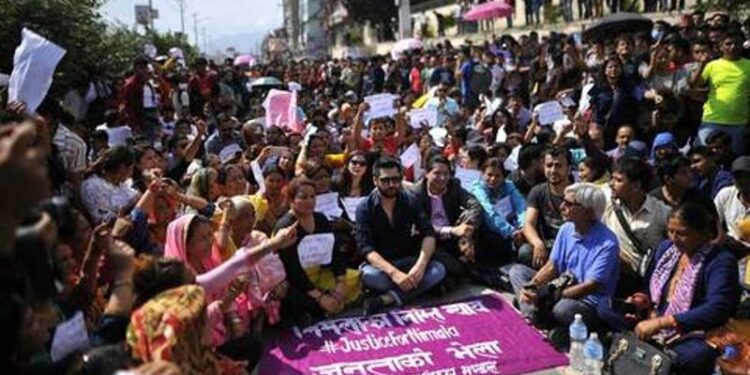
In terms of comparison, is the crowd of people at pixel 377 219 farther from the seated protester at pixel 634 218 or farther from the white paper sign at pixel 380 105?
the white paper sign at pixel 380 105

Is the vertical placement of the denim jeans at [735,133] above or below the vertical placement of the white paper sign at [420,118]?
below

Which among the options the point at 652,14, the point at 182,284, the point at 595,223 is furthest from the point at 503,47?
the point at 182,284

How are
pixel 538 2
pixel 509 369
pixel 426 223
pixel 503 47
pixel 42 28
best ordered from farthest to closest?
pixel 538 2, pixel 503 47, pixel 42 28, pixel 426 223, pixel 509 369

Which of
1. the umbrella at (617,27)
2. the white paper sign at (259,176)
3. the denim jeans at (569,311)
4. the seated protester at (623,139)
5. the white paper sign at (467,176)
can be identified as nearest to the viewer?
the denim jeans at (569,311)

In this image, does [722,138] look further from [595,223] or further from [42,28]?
[42,28]

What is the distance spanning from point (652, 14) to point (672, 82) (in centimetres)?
994

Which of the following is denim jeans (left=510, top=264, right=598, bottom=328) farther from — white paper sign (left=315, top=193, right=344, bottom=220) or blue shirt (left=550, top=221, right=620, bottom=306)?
white paper sign (left=315, top=193, right=344, bottom=220)

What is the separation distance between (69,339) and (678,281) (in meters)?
3.34

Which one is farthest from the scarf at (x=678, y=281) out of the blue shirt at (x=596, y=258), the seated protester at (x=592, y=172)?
the seated protester at (x=592, y=172)

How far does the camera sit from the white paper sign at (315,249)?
525 cm

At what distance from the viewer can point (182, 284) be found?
10.2ft

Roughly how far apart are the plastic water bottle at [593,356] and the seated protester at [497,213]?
189cm

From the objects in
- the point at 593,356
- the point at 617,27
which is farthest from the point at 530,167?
the point at 617,27

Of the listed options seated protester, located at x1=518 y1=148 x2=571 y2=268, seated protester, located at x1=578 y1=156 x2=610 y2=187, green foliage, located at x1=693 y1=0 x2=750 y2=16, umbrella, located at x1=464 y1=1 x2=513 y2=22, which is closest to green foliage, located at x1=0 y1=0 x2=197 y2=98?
seated protester, located at x1=518 y1=148 x2=571 y2=268
